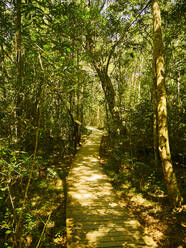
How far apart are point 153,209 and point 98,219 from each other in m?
2.10

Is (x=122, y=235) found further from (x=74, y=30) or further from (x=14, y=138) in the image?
(x=74, y=30)

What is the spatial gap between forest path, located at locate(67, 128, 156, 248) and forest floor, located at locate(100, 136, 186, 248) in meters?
0.55

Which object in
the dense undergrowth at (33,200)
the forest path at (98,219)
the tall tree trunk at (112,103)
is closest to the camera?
the dense undergrowth at (33,200)

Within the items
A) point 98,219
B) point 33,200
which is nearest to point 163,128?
point 98,219

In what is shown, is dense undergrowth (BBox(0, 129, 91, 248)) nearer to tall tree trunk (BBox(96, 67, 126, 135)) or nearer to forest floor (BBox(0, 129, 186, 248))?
forest floor (BBox(0, 129, 186, 248))

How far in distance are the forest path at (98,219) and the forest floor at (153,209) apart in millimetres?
555

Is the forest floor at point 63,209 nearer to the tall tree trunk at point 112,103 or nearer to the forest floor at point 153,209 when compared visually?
the forest floor at point 153,209

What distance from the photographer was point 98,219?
4.39 metres

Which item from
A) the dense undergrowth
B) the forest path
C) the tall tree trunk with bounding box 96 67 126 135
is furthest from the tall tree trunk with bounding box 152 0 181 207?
the tall tree trunk with bounding box 96 67 126 135

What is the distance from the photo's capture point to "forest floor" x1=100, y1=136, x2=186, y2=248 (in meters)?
4.18

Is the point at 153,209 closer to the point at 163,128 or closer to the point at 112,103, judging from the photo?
the point at 163,128

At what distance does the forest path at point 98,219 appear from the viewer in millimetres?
3713

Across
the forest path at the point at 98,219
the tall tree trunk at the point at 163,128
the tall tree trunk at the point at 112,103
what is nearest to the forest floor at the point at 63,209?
the forest path at the point at 98,219

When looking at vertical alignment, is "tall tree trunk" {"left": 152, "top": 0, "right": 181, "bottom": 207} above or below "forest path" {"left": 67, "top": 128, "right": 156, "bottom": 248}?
above
